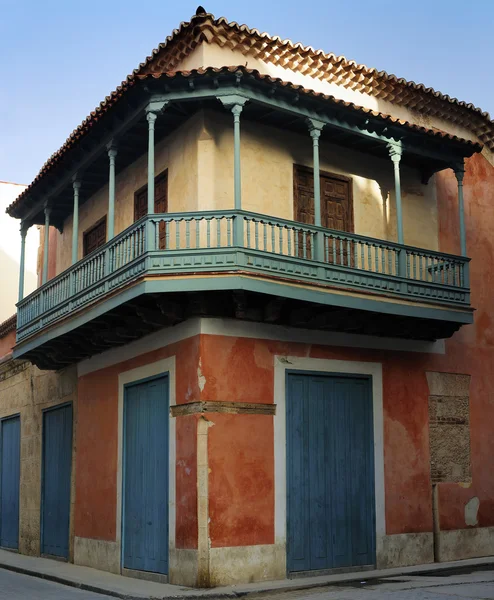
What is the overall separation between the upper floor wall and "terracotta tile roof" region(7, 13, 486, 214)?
3.49 feet

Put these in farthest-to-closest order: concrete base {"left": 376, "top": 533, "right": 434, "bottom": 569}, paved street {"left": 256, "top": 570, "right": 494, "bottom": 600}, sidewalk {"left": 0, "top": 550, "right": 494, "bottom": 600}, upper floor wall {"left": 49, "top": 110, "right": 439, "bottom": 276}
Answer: concrete base {"left": 376, "top": 533, "right": 434, "bottom": 569} < upper floor wall {"left": 49, "top": 110, "right": 439, "bottom": 276} < sidewalk {"left": 0, "top": 550, "right": 494, "bottom": 600} < paved street {"left": 256, "top": 570, "right": 494, "bottom": 600}

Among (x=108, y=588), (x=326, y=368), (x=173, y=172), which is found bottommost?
(x=108, y=588)

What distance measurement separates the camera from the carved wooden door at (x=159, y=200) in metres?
12.6

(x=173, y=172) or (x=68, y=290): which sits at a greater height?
(x=173, y=172)

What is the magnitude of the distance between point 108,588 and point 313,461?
310 centimetres

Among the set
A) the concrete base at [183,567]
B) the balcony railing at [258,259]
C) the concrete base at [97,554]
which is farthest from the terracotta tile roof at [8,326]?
the concrete base at [183,567]

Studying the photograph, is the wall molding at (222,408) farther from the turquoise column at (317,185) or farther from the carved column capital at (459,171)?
the carved column capital at (459,171)

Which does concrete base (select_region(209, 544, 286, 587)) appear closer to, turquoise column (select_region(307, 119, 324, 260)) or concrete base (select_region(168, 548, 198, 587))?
concrete base (select_region(168, 548, 198, 587))

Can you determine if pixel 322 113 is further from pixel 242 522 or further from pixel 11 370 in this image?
pixel 11 370

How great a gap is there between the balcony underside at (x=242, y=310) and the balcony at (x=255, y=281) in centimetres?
2

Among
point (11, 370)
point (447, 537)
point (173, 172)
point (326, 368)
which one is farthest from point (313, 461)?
point (11, 370)

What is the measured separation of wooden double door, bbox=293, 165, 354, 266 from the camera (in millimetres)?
12859

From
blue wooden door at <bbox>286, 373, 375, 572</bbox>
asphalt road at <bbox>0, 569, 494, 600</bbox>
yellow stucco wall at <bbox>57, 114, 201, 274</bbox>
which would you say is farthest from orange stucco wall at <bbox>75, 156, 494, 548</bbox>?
yellow stucco wall at <bbox>57, 114, 201, 274</bbox>

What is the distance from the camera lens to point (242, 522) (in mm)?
11172
